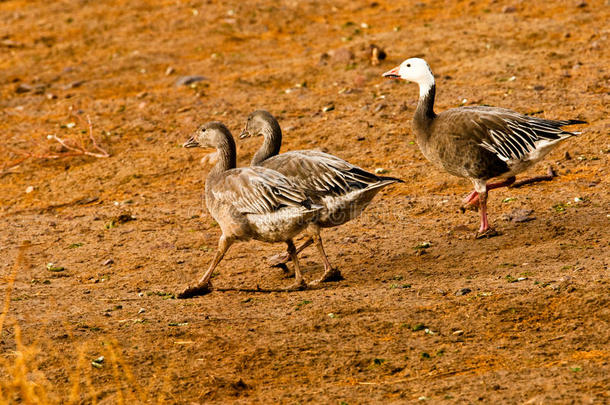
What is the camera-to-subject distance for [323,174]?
773 centimetres

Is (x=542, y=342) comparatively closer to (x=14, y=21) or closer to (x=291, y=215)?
(x=291, y=215)

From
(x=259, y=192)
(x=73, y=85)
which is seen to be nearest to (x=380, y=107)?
Answer: (x=259, y=192)

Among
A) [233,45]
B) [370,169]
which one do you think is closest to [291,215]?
[370,169]

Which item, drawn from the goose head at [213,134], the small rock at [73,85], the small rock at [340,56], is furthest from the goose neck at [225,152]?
the small rock at [73,85]

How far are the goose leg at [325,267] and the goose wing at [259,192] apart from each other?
29 cm

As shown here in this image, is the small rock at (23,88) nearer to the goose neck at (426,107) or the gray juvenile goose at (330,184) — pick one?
the gray juvenile goose at (330,184)

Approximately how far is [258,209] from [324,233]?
6.41ft

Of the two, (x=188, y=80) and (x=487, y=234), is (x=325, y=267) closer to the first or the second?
(x=487, y=234)

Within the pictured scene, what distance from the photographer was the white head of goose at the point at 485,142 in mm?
8273

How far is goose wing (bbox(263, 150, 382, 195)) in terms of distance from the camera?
764 cm

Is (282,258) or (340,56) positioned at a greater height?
(340,56)

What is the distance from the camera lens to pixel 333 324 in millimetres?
6457

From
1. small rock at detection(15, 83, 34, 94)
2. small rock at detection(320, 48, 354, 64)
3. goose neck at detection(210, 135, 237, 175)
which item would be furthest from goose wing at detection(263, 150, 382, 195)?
small rock at detection(15, 83, 34, 94)

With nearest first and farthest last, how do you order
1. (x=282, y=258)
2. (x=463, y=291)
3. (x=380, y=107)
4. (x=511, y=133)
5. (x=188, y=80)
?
(x=463, y=291) < (x=282, y=258) < (x=511, y=133) < (x=380, y=107) < (x=188, y=80)
